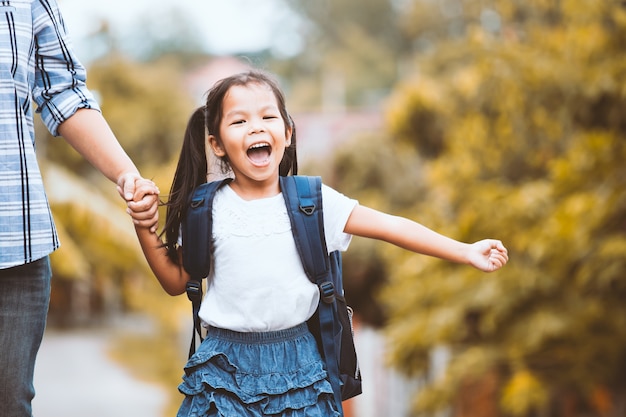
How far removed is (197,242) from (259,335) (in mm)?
272

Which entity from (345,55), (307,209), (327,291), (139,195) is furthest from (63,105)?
(345,55)

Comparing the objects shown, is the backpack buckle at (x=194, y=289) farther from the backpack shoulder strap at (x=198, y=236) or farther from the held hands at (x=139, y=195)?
the held hands at (x=139, y=195)

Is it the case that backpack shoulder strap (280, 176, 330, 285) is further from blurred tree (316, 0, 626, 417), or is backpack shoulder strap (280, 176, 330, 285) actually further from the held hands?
blurred tree (316, 0, 626, 417)

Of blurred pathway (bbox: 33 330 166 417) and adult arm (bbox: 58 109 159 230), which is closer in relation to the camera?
adult arm (bbox: 58 109 159 230)

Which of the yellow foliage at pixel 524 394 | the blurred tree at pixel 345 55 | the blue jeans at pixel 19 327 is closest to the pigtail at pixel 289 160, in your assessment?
the blue jeans at pixel 19 327

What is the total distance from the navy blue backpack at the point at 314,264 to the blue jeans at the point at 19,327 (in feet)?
1.17

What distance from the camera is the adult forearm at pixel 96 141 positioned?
6.44ft

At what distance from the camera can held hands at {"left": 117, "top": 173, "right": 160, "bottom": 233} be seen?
6.19ft

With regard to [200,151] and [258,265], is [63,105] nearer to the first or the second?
[200,151]

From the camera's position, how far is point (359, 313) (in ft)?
38.7

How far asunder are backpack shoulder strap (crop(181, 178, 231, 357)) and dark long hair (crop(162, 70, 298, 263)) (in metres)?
0.04

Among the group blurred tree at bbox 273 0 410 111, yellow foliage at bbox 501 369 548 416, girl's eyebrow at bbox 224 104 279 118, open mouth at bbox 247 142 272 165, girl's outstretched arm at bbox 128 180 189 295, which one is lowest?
girl's outstretched arm at bbox 128 180 189 295

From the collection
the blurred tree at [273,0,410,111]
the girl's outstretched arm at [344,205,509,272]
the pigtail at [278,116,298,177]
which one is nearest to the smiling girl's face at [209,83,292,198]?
the pigtail at [278,116,298,177]

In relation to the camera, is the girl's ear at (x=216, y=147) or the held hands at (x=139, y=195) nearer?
the held hands at (x=139, y=195)
